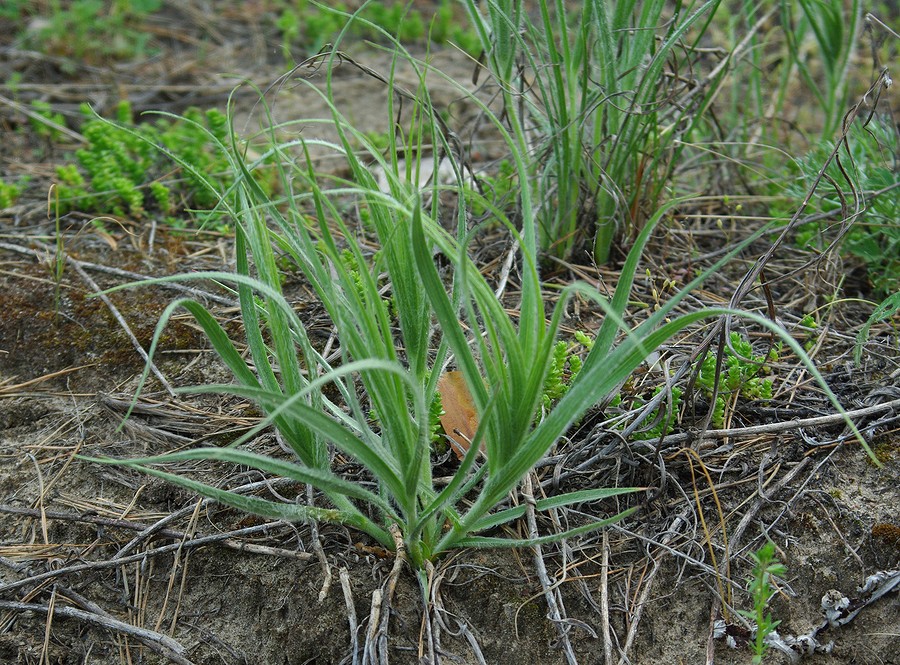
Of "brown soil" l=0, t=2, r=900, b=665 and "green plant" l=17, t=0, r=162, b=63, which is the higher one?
"green plant" l=17, t=0, r=162, b=63

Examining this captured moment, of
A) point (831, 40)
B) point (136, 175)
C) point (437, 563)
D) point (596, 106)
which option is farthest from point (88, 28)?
point (437, 563)

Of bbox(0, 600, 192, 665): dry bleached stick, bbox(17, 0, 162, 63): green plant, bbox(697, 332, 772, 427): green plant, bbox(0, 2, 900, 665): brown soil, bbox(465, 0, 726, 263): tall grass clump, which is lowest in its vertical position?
bbox(0, 600, 192, 665): dry bleached stick

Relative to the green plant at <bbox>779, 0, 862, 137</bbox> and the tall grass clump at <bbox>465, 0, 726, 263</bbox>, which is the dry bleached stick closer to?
the tall grass clump at <bbox>465, 0, 726, 263</bbox>

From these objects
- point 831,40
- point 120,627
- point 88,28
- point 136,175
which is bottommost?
point 120,627

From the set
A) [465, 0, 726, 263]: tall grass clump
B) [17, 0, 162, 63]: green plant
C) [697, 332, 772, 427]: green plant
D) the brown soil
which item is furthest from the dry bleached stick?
[17, 0, 162, 63]: green plant

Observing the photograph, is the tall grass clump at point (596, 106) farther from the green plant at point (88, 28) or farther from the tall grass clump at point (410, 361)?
the green plant at point (88, 28)

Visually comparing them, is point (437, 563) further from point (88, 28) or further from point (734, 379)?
point (88, 28)

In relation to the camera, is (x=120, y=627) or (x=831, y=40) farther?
(x=831, y=40)

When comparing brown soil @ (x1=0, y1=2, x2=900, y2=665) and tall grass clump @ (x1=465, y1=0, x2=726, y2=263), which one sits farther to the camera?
tall grass clump @ (x1=465, y1=0, x2=726, y2=263)
